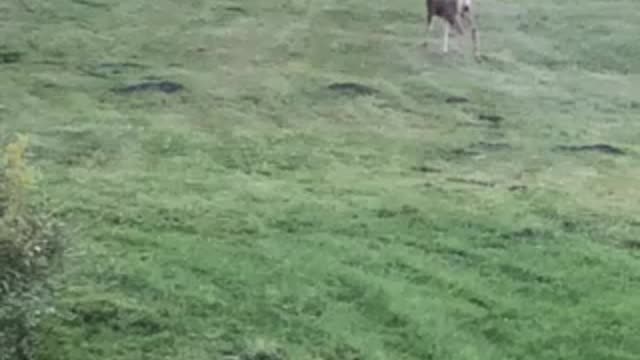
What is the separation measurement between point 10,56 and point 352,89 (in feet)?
18.5

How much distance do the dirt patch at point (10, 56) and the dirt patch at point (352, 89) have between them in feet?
16.8

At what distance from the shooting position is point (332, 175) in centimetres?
2036

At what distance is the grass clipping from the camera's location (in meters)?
13.1

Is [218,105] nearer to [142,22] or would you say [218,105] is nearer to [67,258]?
[142,22]

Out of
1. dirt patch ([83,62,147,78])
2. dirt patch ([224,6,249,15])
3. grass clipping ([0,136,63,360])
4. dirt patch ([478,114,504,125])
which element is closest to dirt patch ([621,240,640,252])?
dirt patch ([478,114,504,125])

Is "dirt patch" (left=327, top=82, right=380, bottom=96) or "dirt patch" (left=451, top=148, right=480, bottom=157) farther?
"dirt patch" (left=327, top=82, right=380, bottom=96)

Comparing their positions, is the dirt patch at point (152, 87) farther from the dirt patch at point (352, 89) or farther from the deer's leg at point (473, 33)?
the deer's leg at point (473, 33)

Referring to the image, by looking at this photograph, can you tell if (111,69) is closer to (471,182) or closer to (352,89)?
(352,89)

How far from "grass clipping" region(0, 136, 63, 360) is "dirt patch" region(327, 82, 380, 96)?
11.6 meters

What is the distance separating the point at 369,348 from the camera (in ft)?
48.8

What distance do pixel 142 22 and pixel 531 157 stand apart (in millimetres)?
9653

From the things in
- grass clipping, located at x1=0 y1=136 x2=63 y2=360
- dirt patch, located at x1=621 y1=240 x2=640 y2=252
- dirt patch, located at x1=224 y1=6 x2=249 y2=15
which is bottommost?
dirt patch, located at x1=224 y1=6 x2=249 y2=15

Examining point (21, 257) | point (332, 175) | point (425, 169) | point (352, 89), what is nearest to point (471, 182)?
point (425, 169)

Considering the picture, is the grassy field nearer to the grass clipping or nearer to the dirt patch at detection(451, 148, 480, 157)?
the dirt patch at detection(451, 148, 480, 157)
